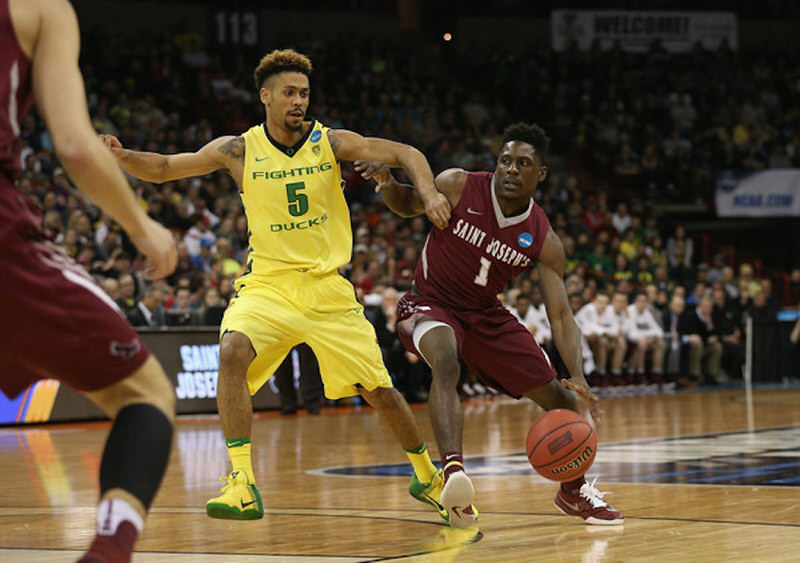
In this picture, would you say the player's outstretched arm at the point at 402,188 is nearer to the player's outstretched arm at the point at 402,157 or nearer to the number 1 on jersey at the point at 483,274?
the player's outstretched arm at the point at 402,157

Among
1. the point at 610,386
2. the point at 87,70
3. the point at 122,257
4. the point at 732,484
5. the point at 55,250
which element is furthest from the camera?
the point at 87,70

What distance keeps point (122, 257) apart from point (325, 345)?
8965mm

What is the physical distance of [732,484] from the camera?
7242mm

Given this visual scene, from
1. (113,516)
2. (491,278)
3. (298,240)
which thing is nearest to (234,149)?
(298,240)

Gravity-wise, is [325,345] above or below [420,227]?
below

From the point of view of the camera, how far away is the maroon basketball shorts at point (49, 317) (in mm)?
3020

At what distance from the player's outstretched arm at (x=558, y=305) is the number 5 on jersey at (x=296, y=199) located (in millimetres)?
1258

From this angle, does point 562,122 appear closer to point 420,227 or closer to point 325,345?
point 420,227

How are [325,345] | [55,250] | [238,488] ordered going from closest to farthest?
[55,250]
[238,488]
[325,345]

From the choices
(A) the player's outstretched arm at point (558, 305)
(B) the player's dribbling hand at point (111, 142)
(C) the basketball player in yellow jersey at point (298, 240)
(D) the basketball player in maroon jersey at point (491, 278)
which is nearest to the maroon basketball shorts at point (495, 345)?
(D) the basketball player in maroon jersey at point (491, 278)

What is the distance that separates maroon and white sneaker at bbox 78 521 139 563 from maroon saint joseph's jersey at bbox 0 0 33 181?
36.7 inches

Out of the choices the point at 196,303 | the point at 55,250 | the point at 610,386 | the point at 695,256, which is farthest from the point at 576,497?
the point at 695,256

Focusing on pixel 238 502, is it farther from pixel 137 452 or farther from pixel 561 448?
pixel 137 452

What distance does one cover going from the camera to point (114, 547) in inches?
116
